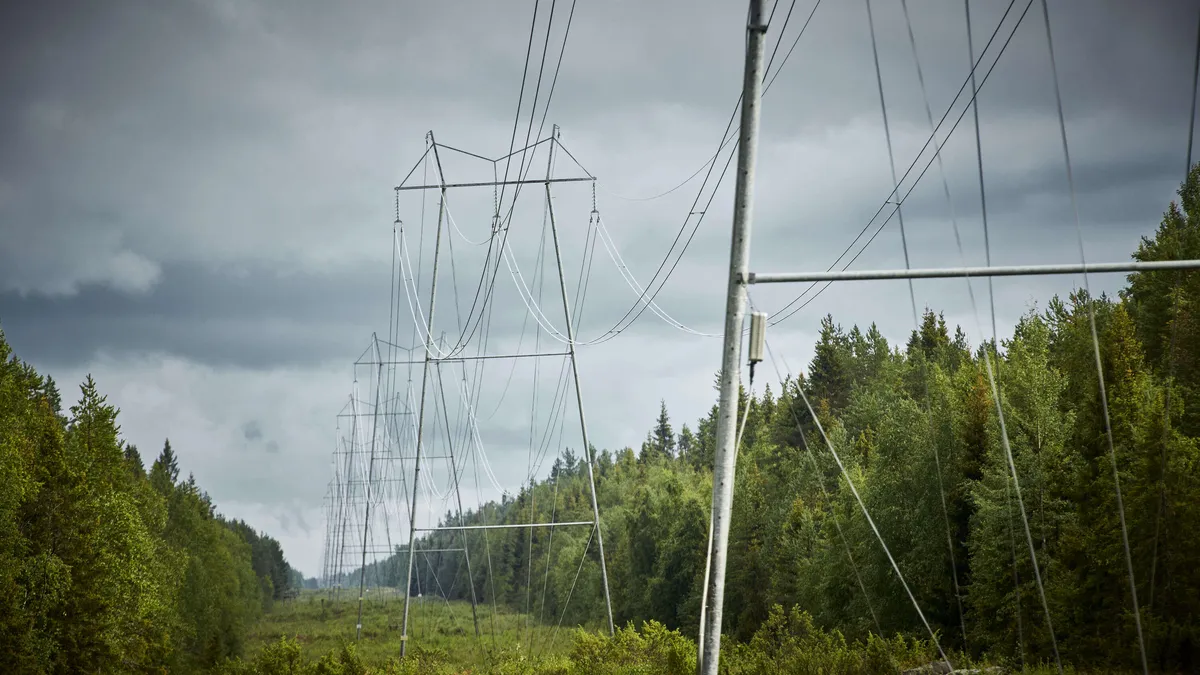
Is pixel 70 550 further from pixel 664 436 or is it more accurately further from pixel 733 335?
pixel 664 436

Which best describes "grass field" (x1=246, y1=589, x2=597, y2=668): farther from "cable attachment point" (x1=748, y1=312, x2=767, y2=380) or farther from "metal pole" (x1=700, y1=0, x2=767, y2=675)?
"cable attachment point" (x1=748, y1=312, x2=767, y2=380)

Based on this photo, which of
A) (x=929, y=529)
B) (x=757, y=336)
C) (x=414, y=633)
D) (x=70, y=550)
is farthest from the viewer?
(x=414, y=633)

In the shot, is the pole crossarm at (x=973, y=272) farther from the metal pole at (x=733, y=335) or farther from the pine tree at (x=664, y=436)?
the pine tree at (x=664, y=436)

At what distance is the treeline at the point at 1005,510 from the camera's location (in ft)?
84.4

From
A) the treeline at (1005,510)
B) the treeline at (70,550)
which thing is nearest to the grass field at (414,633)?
the treeline at (1005,510)

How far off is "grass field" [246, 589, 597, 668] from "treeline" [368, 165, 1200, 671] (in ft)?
13.7

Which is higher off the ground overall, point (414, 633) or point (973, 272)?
point (973, 272)

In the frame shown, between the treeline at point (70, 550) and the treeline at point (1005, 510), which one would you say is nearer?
the treeline at point (1005, 510)

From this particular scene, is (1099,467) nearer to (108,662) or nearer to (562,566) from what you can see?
(108,662)

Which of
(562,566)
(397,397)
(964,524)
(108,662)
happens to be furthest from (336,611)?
(964,524)

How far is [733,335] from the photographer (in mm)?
9180

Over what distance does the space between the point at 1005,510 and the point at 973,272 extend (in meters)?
25.7

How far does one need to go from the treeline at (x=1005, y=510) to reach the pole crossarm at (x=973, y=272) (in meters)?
1.24

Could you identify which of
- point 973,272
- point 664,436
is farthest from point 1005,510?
point 664,436
